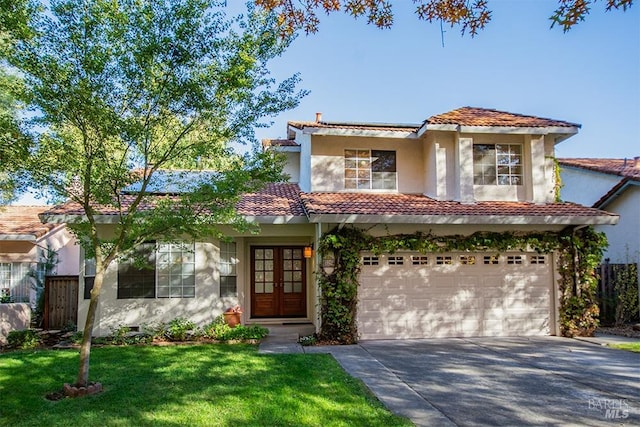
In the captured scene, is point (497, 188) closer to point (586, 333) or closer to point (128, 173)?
point (586, 333)

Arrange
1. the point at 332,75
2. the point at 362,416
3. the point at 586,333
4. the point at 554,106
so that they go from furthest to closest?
the point at 554,106 < the point at 586,333 < the point at 332,75 < the point at 362,416

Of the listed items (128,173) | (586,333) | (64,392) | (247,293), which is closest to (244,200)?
(247,293)

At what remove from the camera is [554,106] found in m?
14.0

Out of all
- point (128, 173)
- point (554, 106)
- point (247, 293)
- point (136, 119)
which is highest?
point (554, 106)

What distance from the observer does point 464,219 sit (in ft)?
33.9

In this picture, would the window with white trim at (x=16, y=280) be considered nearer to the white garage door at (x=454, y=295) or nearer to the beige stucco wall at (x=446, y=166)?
the beige stucco wall at (x=446, y=166)

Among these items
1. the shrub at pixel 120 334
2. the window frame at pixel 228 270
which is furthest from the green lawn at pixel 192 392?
the window frame at pixel 228 270

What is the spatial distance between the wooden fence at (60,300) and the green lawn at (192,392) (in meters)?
3.72

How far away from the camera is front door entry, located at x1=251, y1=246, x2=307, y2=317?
13.0 m

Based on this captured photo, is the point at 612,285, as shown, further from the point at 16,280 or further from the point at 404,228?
the point at 16,280

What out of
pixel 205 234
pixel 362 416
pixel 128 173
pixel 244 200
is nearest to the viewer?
pixel 362 416

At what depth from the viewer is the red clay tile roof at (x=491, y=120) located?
1195 cm

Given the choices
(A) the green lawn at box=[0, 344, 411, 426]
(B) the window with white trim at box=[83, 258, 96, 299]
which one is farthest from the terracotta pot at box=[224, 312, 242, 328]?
(B) the window with white trim at box=[83, 258, 96, 299]

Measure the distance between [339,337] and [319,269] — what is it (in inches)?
61.3
